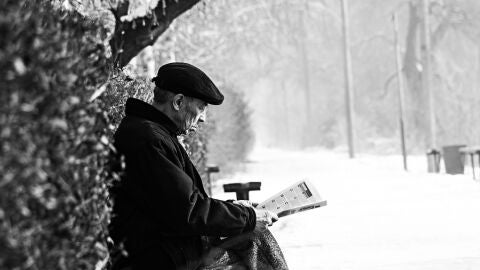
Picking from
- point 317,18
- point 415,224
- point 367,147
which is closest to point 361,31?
point 317,18

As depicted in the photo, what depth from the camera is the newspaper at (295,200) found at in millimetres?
4098

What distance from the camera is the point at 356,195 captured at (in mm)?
13938

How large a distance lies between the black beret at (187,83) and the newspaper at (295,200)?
646mm

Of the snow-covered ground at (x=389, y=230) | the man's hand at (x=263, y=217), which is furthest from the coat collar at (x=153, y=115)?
the snow-covered ground at (x=389, y=230)

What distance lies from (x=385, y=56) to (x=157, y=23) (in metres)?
38.5

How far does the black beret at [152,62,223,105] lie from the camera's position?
12.2ft

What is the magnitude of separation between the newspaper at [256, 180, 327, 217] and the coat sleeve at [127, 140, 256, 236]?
2.04 feet

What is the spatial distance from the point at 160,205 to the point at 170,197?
0.05 metres

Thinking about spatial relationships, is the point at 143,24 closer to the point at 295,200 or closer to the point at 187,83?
the point at 295,200

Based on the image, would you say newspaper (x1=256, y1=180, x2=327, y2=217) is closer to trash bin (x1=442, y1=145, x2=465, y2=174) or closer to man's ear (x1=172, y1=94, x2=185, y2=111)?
man's ear (x1=172, y1=94, x2=185, y2=111)

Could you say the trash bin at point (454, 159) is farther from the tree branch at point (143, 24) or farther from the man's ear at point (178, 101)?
the man's ear at point (178, 101)

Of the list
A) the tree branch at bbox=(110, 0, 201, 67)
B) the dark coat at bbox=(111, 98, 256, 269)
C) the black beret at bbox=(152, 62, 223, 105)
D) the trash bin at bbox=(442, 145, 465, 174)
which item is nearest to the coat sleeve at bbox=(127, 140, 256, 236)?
the dark coat at bbox=(111, 98, 256, 269)

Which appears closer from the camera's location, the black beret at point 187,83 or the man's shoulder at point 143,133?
the man's shoulder at point 143,133

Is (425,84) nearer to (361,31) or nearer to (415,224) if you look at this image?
(361,31)
